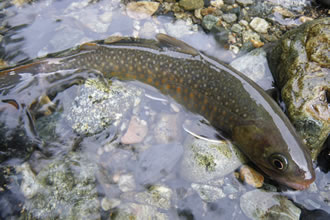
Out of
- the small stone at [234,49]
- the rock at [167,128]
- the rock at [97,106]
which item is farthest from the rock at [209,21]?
the rock at [97,106]

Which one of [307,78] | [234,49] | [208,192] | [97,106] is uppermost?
[307,78]

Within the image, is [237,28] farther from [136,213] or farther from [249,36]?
Answer: [136,213]

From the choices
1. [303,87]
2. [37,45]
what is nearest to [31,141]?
[37,45]

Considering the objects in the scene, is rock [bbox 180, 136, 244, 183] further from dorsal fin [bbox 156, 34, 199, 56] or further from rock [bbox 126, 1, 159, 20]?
rock [bbox 126, 1, 159, 20]

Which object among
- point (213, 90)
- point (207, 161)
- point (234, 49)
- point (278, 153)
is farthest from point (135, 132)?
point (234, 49)

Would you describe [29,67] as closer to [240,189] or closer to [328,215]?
[240,189]

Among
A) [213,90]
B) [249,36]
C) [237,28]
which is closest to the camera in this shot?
[213,90]

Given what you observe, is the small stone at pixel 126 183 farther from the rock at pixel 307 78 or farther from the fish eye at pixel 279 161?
the rock at pixel 307 78
